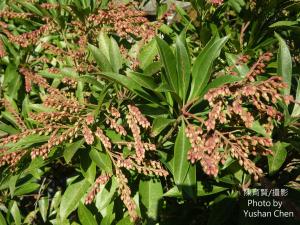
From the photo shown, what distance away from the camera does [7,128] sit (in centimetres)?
279

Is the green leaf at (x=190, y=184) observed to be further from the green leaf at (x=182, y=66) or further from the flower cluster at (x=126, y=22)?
the flower cluster at (x=126, y=22)

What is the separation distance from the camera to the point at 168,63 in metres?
1.95

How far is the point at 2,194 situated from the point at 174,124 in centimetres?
173

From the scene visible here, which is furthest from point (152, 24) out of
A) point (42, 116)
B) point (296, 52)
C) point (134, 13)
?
point (296, 52)

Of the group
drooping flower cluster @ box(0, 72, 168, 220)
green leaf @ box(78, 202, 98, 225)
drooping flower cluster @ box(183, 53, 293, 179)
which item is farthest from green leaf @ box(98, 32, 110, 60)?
green leaf @ box(78, 202, 98, 225)

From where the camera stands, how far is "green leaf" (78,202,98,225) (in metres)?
2.32

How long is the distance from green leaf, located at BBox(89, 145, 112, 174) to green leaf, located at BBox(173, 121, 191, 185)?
1.15 ft

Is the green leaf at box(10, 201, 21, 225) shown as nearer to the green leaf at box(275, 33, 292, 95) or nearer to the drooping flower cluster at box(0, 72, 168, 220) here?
the drooping flower cluster at box(0, 72, 168, 220)

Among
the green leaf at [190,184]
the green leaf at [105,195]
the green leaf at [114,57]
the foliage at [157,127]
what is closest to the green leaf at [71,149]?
the foliage at [157,127]

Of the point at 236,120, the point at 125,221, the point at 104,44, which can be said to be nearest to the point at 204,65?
the point at 236,120

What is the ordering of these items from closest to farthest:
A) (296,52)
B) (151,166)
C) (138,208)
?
(151,166) → (138,208) → (296,52)

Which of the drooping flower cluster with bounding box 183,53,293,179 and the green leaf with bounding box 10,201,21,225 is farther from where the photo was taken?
the green leaf with bounding box 10,201,21,225

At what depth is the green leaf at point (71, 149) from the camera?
6.18 feet

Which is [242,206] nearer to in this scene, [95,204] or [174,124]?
[174,124]
